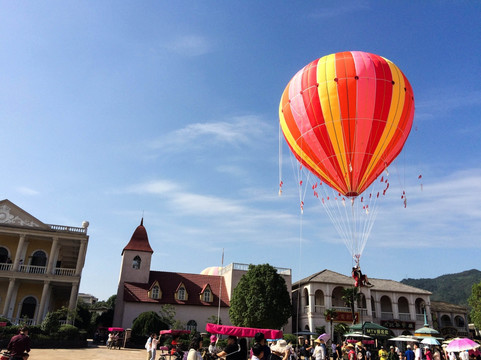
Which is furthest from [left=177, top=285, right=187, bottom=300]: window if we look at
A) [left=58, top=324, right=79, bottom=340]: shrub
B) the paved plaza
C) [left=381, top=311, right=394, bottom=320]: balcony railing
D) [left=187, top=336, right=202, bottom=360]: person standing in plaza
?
[left=187, top=336, right=202, bottom=360]: person standing in plaza

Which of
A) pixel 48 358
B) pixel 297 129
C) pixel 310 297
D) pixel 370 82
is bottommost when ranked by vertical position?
pixel 48 358

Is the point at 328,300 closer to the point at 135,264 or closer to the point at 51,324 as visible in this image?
the point at 135,264

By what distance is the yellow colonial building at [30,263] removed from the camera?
34.7 m

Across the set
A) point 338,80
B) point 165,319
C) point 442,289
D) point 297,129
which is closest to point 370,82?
point 338,80

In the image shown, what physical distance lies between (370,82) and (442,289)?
21056 centimetres

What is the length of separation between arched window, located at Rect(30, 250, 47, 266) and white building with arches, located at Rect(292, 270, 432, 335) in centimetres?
2861

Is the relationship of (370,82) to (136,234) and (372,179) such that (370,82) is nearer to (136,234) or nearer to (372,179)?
(372,179)

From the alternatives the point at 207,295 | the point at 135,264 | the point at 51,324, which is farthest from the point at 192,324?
the point at 51,324

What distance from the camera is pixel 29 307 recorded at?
119ft

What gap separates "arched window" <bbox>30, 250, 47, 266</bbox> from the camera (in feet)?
124

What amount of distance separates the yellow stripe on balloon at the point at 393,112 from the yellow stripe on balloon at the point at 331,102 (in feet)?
6.73

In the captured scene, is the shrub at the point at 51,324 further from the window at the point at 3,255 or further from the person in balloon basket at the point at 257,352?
the person in balloon basket at the point at 257,352

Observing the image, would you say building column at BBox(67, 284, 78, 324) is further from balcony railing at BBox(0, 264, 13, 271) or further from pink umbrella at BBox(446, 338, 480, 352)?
pink umbrella at BBox(446, 338, 480, 352)

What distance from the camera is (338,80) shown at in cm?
2064
